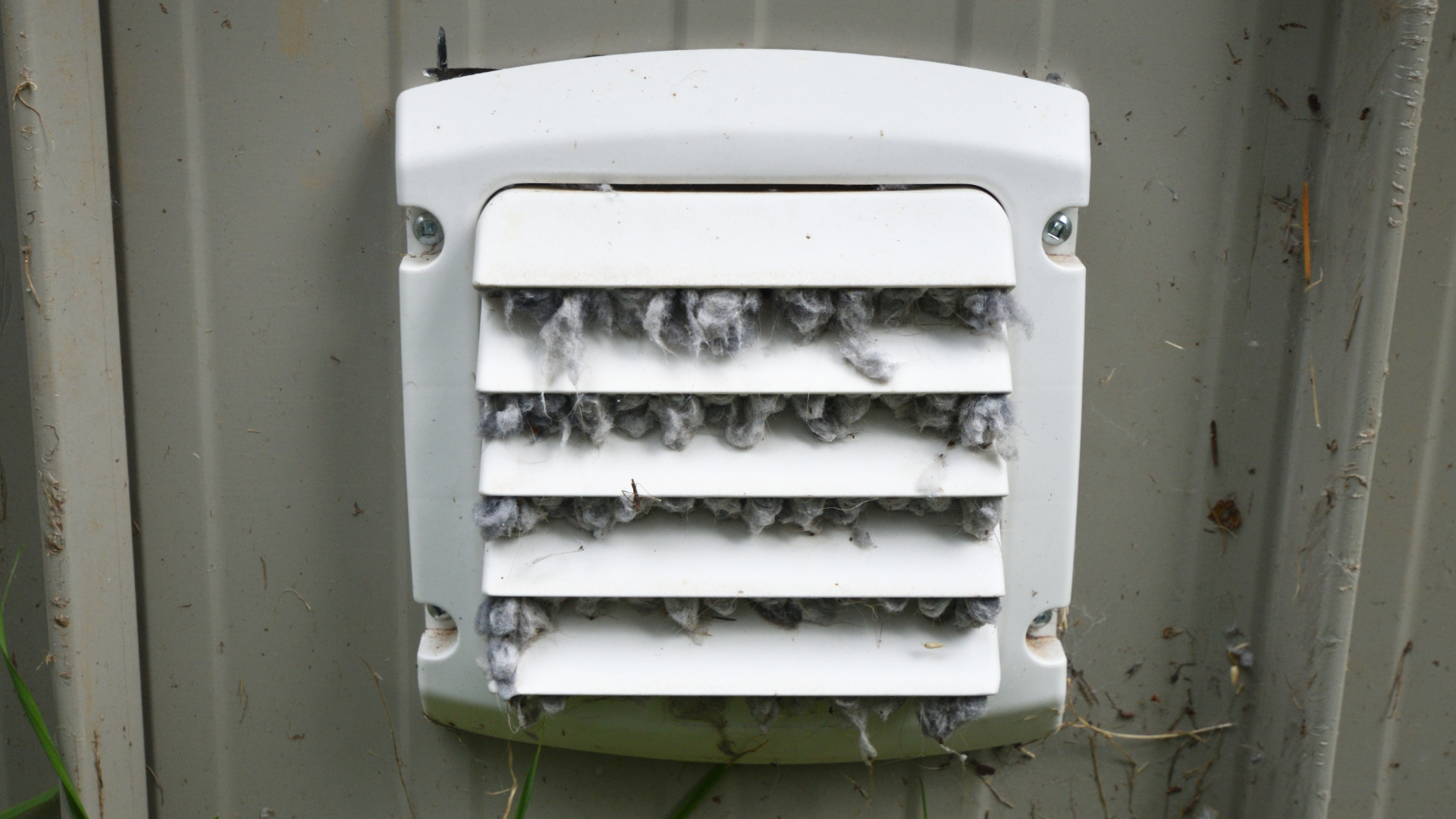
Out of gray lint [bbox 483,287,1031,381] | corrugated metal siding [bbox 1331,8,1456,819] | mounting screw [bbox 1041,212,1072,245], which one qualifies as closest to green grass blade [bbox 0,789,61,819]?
gray lint [bbox 483,287,1031,381]

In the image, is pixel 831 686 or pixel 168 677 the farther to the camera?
pixel 168 677

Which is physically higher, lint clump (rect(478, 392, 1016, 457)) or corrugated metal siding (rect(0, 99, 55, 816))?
lint clump (rect(478, 392, 1016, 457))

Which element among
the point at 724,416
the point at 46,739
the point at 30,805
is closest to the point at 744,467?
the point at 724,416

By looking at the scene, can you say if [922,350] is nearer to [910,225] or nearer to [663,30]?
[910,225]

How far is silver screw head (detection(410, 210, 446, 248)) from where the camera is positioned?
656mm

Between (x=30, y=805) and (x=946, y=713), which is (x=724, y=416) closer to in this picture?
(x=946, y=713)

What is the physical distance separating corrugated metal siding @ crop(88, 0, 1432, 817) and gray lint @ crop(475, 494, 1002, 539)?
222 mm

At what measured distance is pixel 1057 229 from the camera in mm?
656

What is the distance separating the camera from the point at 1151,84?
2.37 feet

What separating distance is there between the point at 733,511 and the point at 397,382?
1.14 feet

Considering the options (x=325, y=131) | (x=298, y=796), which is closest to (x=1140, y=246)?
(x=325, y=131)

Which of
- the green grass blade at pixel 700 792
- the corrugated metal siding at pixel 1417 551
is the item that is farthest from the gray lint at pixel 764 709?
the corrugated metal siding at pixel 1417 551

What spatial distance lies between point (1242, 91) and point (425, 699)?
873 millimetres

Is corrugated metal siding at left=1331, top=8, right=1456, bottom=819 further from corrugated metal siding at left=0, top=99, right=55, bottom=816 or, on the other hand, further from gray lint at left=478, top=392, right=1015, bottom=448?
corrugated metal siding at left=0, top=99, right=55, bottom=816
